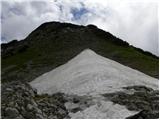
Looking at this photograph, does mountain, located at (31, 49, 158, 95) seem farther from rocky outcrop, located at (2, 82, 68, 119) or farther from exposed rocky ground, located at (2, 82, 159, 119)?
rocky outcrop, located at (2, 82, 68, 119)

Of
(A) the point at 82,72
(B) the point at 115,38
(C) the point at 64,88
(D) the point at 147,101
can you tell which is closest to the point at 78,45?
(B) the point at 115,38

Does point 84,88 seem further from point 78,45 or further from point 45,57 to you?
point 78,45

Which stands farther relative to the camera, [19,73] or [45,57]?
[45,57]

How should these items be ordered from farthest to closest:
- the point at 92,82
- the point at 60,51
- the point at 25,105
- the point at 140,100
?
the point at 60,51, the point at 92,82, the point at 140,100, the point at 25,105

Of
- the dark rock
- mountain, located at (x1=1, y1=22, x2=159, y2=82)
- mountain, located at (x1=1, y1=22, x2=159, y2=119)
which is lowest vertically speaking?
the dark rock

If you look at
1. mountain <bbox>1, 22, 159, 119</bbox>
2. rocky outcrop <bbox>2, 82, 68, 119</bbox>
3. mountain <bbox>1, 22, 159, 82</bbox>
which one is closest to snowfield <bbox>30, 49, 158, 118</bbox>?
mountain <bbox>1, 22, 159, 119</bbox>

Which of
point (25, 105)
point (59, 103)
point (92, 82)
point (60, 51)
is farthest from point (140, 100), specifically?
point (60, 51)

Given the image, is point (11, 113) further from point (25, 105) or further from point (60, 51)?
point (60, 51)
